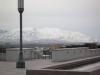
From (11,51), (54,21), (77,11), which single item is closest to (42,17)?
(54,21)

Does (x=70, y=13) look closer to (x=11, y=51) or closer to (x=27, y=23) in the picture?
(x=27, y=23)

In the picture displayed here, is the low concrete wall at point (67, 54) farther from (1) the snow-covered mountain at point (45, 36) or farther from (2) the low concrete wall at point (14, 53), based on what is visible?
(1) the snow-covered mountain at point (45, 36)

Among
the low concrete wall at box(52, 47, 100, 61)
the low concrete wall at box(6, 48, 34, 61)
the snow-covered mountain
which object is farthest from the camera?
the snow-covered mountain

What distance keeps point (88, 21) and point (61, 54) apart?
15629mm

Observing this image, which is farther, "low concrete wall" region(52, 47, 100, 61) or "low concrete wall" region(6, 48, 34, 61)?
"low concrete wall" region(6, 48, 34, 61)

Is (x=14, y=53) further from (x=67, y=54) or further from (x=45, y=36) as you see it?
(x=45, y=36)

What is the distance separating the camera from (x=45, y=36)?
117 ft

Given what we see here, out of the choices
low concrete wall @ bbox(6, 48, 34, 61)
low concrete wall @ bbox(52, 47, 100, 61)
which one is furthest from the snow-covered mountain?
low concrete wall @ bbox(52, 47, 100, 61)

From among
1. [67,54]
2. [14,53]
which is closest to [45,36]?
[14,53]

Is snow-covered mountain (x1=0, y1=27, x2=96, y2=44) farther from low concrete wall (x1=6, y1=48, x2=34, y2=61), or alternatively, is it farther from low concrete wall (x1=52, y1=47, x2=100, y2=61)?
low concrete wall (x1=52, y1=47, x2=100, y2=61)

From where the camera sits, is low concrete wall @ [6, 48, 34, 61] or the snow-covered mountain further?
the snow-covered mountain

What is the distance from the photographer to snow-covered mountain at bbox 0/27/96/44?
3284cm

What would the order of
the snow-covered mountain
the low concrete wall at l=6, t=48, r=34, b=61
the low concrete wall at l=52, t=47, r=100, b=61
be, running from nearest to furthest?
1. the low concrete wall at l=52, t=47, r=100, b=61
2. the low concrete wall at l=6, t=48, r=34, b=61
3. the snow-covered mountain

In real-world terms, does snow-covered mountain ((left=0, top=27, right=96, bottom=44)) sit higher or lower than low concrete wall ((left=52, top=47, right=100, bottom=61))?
higher
